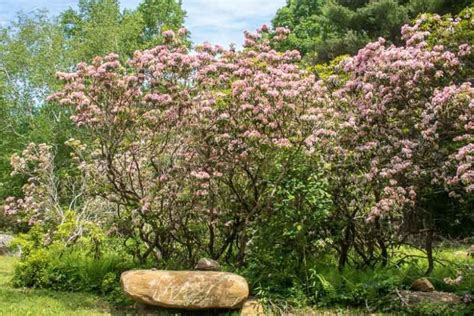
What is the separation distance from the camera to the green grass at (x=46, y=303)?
7609mm

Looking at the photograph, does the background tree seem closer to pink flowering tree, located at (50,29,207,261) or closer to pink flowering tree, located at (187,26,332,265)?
pink flowering tree, located at (187,26,332,265)

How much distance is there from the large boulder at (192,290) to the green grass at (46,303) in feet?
3.23

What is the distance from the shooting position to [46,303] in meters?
8.31

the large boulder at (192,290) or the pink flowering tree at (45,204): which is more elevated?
the pink flowering tree at (45,204)

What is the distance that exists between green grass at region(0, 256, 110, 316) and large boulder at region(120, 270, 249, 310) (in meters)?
0.98

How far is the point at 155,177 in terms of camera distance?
9.41 meters

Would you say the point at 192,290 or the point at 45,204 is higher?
the point at 45,204

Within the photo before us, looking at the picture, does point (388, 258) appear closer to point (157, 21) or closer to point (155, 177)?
point (155, 177)

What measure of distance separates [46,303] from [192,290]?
101 inches

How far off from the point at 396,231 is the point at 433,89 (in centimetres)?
240

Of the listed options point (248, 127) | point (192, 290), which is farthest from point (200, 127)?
point (192, 290)

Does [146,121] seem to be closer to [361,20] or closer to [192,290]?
[192,290]

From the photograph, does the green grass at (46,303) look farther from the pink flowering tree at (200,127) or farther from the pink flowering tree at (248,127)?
the pink flowering tree at (248,127)

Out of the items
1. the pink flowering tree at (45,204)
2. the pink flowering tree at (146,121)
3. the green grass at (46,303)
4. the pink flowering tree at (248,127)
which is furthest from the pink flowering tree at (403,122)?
the pink flowering tree at (45,204)
